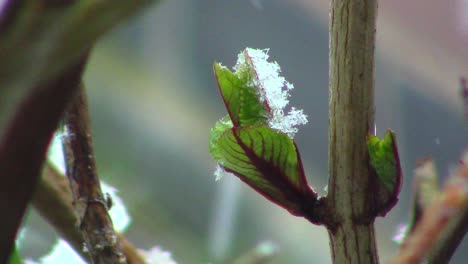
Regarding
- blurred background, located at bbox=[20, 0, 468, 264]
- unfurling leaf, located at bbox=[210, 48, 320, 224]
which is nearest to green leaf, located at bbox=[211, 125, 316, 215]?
unfurling leaf, located at bbox=[210, 48, 320, 224]

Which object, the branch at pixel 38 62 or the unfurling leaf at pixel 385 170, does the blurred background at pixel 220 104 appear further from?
the branch at pixel 38 62

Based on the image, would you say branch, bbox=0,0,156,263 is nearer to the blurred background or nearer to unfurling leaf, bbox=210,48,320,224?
unfurling leaf, bbox=210,48,320,224

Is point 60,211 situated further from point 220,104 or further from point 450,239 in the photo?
point 220,104

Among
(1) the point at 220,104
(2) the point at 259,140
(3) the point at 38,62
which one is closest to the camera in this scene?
(3) the point at 38,62

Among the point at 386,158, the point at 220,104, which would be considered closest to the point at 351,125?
the point at 386,158

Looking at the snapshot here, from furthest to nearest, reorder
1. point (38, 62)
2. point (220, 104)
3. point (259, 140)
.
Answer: point (220, 104) → point (259, 140) → point (38, 62)

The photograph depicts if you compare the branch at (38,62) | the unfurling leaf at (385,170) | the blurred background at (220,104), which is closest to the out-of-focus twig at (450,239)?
the unfurling leaf at (385,170)

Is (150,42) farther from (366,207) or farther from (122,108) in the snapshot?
(366,207)
